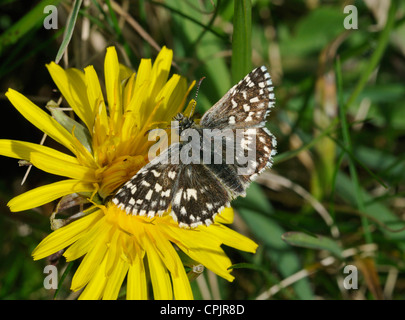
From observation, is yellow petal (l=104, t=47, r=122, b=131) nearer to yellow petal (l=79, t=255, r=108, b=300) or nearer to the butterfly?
the butterfly

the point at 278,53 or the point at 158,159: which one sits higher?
the point at 278,53

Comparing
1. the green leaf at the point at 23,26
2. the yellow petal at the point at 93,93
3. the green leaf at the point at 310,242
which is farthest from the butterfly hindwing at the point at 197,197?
the green leaf at the point at 23,26

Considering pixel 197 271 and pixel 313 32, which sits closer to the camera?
pixel 197 271

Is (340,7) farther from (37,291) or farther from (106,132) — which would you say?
(37,291)

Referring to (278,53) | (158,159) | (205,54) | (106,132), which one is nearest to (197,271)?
(158,159)
